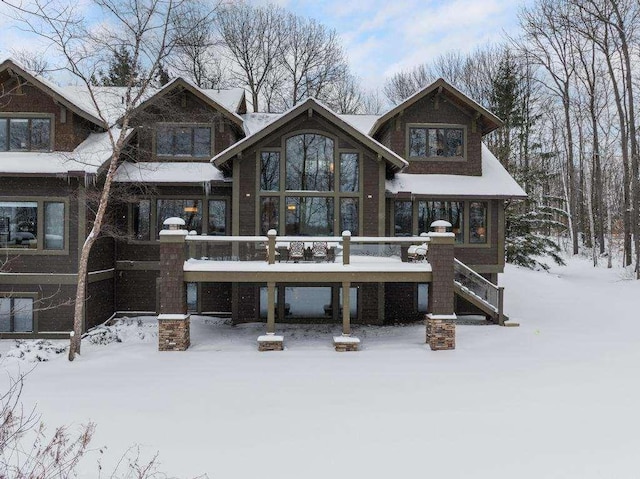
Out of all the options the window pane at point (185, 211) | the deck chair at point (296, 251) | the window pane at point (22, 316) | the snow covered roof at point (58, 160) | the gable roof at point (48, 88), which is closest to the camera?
the deck chair at point (296, 251)

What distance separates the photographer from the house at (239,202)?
505 inches

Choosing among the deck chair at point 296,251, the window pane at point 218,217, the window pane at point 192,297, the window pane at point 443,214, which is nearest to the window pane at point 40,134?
the window pane at point 218,217

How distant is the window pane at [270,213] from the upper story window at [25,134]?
678cm

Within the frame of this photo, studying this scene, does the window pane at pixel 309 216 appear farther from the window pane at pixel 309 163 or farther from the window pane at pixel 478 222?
the window pane at pixel 478 222

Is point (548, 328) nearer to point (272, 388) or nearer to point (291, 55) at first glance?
point (272, 388)

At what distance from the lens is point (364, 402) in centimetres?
809

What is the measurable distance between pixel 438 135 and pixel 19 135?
44.8 feet

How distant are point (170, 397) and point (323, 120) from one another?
9.28 m

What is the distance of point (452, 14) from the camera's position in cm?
3056

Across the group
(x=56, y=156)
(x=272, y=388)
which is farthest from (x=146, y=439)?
(x=56, y=156)

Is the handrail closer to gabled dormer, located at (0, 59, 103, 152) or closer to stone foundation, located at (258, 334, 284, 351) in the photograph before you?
stone foundation, located at (258, 334, 284, 351)

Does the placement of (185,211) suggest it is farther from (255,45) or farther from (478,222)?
(255,45)

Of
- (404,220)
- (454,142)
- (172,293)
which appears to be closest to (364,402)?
(172,293)

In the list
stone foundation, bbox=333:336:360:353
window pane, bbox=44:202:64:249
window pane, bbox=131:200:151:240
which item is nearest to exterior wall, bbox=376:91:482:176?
stone foundation, bbox=333:336:360:353
